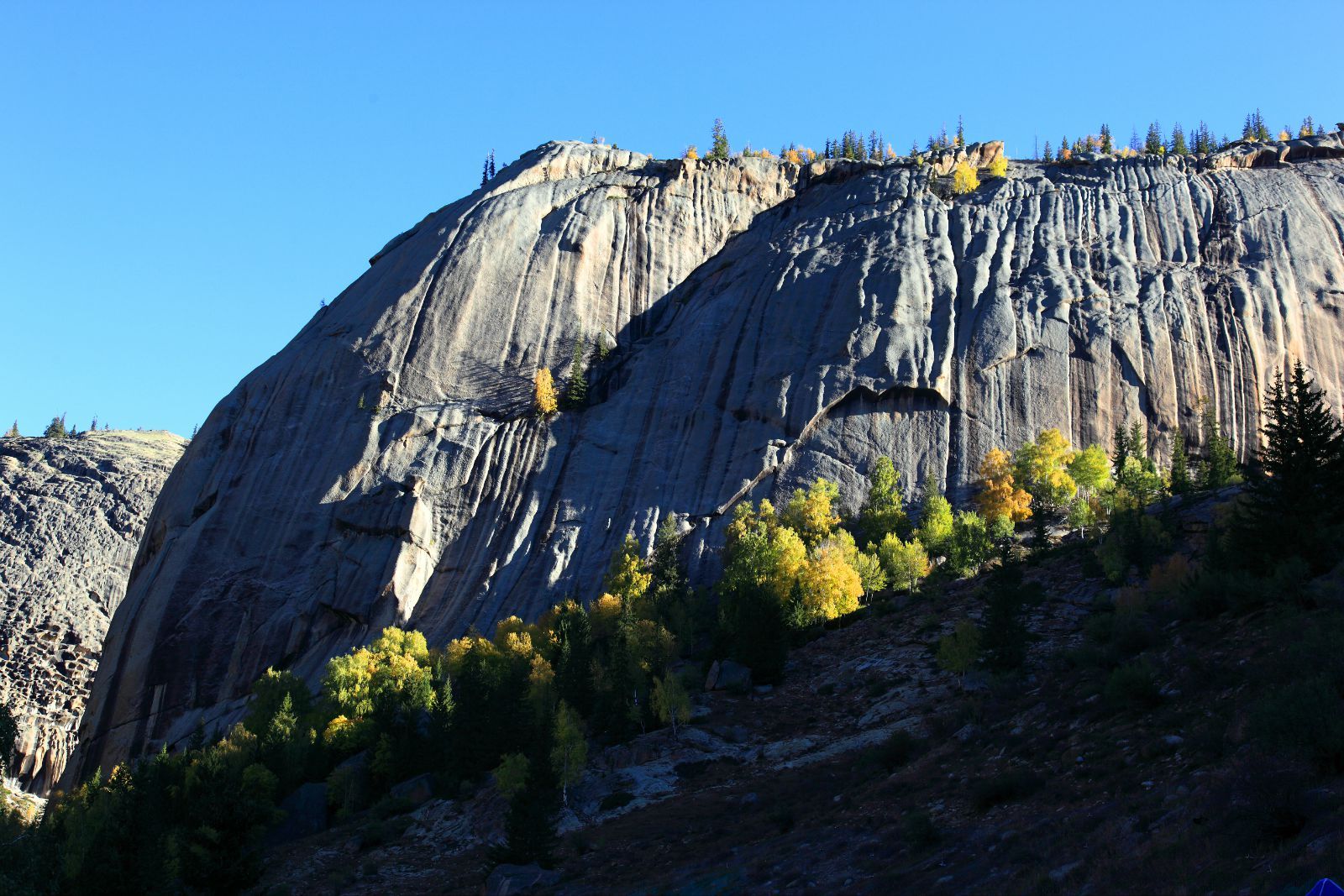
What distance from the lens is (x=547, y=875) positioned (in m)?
32.3

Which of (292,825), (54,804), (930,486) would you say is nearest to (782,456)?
(930,486)

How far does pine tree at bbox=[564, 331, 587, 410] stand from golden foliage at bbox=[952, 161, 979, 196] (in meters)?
34.1

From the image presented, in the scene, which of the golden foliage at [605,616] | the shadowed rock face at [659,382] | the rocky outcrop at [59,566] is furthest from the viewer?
the rocky outcrop at [59,566]

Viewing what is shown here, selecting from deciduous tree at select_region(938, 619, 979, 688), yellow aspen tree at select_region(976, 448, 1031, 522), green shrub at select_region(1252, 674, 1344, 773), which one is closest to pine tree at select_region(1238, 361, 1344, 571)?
deciduous tree at select_region(938, 619, 979, 688)

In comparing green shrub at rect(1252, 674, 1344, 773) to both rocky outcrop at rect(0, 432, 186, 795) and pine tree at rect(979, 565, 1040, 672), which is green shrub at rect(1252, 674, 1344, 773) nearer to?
pine tree at rect(979, 565, 1040, 672)

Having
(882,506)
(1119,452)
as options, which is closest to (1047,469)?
(1119,452)

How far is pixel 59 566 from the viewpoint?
124 m

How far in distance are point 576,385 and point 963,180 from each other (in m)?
37.1

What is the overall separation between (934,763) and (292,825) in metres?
31.6

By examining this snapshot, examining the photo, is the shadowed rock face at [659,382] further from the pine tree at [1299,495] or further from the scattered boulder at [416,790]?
the pine tree at [1299,495]

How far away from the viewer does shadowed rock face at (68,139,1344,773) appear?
77688 mm

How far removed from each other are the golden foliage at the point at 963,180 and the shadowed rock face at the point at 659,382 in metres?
1.23

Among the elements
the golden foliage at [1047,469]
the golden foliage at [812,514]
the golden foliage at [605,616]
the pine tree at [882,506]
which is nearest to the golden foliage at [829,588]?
the golden foliage at [812,514]

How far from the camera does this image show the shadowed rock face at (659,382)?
255 feet
